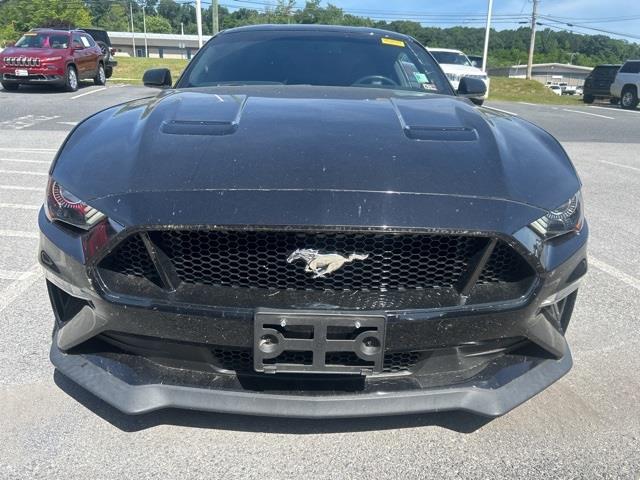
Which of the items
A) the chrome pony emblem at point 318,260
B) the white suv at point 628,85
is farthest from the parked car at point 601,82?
A: the chrome pony emblem at point 318,260

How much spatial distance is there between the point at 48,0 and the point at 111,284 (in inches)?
2667

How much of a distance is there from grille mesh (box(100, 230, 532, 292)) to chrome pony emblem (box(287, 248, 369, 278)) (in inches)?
0.7

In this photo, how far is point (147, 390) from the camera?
6.36ft

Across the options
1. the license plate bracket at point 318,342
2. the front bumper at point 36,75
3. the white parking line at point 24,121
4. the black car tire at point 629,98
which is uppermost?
the license plate bracket at point 318,342

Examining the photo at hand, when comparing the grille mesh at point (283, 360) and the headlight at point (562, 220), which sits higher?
the headlight at point (562, 220)

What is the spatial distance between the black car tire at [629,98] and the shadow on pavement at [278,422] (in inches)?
873

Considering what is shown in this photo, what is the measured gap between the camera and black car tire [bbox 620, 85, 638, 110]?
829 inches

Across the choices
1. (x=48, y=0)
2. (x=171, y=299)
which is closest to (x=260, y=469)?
(x=171, y=299)

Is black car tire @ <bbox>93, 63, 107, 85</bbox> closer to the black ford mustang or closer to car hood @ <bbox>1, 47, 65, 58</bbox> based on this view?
car hood @ <bbox>1, 47, 65, 58</bbox>

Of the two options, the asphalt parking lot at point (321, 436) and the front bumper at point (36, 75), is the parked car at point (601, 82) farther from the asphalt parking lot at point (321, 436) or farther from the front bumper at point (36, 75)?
the asphalt parking lot at point (321, 436)

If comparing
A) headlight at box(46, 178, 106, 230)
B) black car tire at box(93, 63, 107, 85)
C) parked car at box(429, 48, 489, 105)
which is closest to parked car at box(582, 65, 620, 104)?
parked car at box(429, 48, 489, 105)

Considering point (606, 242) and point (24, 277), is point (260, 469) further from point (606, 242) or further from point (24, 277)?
point (606, 242)

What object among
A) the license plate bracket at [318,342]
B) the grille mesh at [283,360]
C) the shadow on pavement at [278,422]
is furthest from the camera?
the shadow on pavement at [278,422]

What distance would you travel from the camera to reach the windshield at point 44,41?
16156 mm
